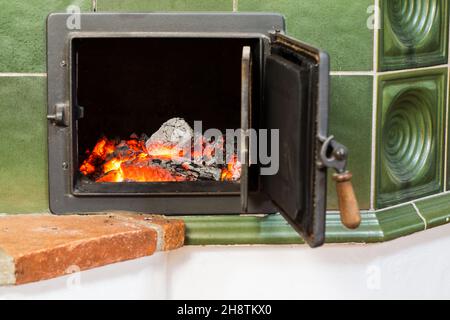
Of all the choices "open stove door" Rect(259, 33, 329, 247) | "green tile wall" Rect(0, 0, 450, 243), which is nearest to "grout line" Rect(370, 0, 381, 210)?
"green tile wall" Rect(0, 0, 450, 243)

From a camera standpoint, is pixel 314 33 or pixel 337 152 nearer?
pixel 337 152

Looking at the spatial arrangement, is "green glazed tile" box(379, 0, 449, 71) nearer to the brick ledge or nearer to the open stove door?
the open stove door

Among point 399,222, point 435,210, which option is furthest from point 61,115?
point 435,210

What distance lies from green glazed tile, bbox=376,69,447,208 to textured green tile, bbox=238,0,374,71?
0.35ft

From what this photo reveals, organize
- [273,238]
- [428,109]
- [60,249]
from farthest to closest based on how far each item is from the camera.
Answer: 1. [428,109]
2. [273,238]
3. [60,249]

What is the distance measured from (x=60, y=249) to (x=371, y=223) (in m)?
0.72

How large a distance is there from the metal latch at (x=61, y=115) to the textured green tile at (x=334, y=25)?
44 centimetres

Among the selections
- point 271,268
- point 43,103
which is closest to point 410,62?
point 271,268

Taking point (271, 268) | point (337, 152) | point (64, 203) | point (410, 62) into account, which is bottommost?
point (271, 268)

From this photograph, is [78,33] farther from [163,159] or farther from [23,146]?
[163,159]

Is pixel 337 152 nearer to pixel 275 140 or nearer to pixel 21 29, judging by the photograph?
pixel 275 140

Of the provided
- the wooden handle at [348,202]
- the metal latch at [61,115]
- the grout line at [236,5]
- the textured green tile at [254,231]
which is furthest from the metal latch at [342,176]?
the metal latch at [61,115]

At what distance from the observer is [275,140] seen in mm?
2084

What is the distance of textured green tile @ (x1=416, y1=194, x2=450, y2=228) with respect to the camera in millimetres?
2359
